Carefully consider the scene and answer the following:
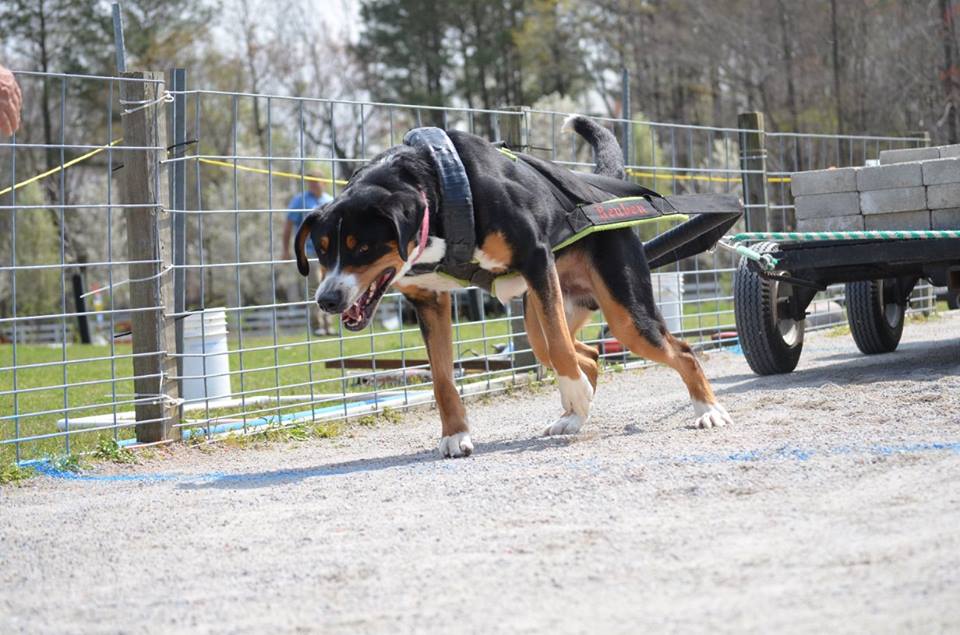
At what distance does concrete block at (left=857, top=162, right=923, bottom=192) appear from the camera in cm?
729

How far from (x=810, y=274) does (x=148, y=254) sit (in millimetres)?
4016

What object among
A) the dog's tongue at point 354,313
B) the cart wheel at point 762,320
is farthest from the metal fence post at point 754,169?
the dog's tongue at point 354,313

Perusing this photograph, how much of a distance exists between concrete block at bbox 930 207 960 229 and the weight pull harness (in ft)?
6.22

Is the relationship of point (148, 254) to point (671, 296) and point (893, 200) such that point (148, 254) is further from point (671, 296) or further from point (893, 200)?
point (671, 296)

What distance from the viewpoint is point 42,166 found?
109ft

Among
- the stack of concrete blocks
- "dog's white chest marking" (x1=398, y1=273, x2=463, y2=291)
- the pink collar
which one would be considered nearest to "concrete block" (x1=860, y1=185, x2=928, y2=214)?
the stack of concrete blocks

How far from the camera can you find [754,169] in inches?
429

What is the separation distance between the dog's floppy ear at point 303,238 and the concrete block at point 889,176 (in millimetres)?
3720

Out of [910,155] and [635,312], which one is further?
[910,155]

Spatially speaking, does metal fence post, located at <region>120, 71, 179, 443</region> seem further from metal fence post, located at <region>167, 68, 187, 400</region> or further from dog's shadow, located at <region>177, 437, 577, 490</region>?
dog's shadow, located at <region>177, 437, 577, 490</region>

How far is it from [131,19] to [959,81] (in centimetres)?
2192

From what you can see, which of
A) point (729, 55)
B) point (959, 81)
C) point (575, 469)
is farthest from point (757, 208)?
point (729, 55)

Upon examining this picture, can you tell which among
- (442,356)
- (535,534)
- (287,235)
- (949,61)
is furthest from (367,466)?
(949,61)

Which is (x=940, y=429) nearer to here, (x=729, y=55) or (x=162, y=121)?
(x=162, y=121)
